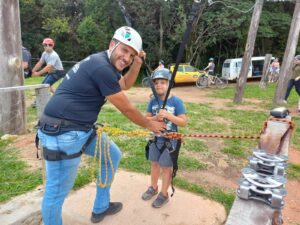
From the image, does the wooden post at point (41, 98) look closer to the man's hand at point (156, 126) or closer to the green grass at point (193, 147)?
the green grass at point (193, 147)

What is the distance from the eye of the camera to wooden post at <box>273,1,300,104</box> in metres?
10.1

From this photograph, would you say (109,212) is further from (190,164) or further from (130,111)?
(190,164)

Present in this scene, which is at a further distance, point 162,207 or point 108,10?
point 108,10

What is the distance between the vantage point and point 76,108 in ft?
8.05

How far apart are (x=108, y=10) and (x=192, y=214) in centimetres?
2064

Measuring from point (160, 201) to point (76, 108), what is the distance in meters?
1.53

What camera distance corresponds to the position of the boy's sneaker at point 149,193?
11.5 ft

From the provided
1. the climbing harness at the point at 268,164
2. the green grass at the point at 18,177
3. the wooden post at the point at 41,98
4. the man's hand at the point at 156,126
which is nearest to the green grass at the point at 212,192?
the green grass at the point at 18,177

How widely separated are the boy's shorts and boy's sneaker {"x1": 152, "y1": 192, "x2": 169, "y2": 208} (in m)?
0.43

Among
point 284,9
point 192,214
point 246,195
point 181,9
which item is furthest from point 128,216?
point 284,9

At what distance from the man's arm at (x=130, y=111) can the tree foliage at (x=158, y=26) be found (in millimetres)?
18122

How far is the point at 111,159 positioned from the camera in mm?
2898

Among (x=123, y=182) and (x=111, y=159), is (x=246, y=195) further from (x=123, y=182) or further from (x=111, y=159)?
(x=123, y=182)

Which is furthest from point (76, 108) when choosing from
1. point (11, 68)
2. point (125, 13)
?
point (125, 13)
